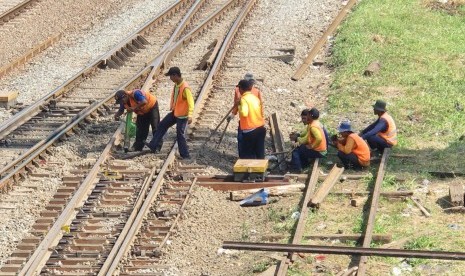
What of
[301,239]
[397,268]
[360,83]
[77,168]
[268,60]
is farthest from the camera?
[268,60]

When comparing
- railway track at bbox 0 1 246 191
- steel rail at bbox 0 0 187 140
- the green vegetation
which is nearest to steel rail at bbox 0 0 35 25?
steel rail at bbox 0 0 187 140

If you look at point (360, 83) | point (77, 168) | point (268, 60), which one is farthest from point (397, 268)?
point (268, 60)

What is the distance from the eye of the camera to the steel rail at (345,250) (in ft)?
41.9

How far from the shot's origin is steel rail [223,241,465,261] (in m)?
12.8

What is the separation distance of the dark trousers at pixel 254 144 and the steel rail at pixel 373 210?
1882 mm

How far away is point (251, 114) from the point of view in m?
17.1

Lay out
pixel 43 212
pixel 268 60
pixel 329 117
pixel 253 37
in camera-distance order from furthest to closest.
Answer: pixel 253 37, pixel 268 60, pixel 329 117, pixel 43 212

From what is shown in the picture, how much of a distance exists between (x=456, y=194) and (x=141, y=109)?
542 cm

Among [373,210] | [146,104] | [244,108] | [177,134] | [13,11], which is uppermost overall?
[244,108]

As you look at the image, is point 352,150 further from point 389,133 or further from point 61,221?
point 61,221

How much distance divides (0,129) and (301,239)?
680 centimetres

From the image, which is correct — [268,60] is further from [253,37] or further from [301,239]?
[301,239]

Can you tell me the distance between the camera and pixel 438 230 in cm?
1448

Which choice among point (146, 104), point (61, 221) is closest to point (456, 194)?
point (146, 104)
